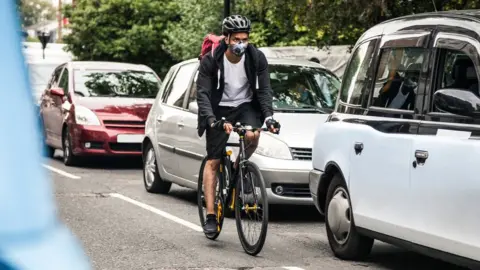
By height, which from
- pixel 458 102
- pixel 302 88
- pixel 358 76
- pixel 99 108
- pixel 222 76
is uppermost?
pixel 458 102

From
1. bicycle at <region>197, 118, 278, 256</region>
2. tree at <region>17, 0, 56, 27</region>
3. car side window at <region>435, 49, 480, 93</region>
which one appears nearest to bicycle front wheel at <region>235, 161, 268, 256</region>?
bicycle at <region>197, 118, 278, 256</region>

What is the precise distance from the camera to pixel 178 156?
A: 11.0 metres

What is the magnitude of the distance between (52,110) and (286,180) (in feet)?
30.3

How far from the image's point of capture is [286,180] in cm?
941

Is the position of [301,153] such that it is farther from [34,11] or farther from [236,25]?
[34,11]

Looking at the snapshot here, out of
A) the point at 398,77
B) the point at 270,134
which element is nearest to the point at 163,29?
the point at 270,134

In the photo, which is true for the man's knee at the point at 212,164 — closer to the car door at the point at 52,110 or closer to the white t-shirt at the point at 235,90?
the white t-shirt at the point at 235,90

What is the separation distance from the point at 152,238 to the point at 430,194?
311cm

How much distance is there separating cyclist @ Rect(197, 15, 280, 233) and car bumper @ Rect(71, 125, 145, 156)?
805cm

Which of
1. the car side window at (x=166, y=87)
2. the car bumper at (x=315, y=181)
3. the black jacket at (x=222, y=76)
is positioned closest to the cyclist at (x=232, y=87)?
the black jacket at (x=222, y=76)

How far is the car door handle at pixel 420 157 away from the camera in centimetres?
617

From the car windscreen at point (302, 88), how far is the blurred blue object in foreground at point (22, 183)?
8797 millimetres

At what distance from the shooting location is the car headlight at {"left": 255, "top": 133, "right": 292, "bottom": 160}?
31.2 ft

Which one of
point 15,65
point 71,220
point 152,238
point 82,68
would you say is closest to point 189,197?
point 71,220
